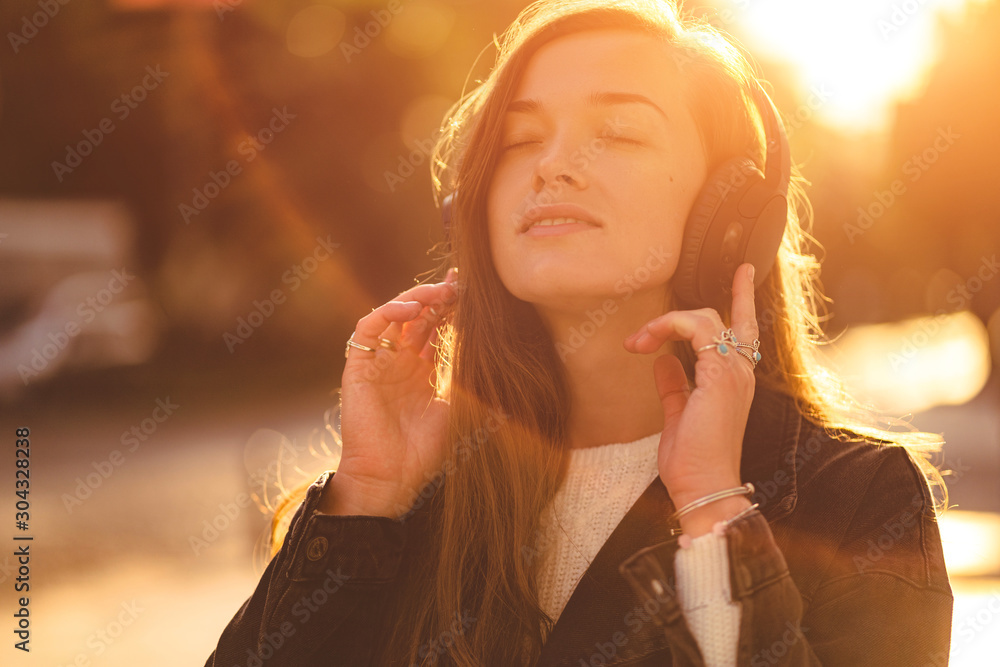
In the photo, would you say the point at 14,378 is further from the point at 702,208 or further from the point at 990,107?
the point at 990,107

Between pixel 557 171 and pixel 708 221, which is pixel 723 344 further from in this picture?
pixel 557 171

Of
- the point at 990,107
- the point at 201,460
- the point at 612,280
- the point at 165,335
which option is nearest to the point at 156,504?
the point at 201,460

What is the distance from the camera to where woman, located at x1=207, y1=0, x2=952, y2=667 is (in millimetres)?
1784

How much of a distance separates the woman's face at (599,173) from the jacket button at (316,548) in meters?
0.81

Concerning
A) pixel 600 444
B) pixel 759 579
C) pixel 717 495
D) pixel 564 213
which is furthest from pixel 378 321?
pixel 759 579

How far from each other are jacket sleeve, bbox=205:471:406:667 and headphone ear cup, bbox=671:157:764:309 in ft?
3.26

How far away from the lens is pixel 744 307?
6.93ft

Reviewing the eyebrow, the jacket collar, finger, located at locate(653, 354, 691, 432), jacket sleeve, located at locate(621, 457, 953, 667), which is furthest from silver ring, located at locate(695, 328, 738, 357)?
the eyebrow

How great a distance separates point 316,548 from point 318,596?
0.12m

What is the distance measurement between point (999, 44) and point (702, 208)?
19.5m

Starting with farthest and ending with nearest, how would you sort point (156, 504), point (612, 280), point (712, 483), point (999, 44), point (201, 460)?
point (999, 44)
point (201, 460)
point (156, 504)
point (612, 280)
point (712, 483)

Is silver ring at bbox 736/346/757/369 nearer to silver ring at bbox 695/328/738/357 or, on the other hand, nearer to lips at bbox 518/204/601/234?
silver ring at bbox 695/328/738/357

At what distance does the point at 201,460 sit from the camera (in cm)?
927

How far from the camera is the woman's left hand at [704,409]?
1.81 m
